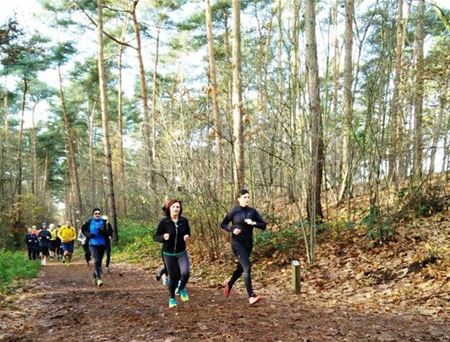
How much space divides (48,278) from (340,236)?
830 centimetres

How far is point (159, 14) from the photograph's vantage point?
71.0ft

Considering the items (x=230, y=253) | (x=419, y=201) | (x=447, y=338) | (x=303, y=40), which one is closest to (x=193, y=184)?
(x=230, y=253)

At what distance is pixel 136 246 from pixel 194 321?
12772 mm

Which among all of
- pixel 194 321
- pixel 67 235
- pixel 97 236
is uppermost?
pixel 97 236

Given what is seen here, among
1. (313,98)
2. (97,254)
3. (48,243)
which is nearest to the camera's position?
(313,98)

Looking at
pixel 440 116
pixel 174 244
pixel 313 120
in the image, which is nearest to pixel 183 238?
pixel 174 244

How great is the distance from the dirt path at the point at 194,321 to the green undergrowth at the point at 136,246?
22.6ft

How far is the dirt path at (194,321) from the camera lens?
16.3 feet

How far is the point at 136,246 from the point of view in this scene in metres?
18.0

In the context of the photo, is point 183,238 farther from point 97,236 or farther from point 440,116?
point 440,116

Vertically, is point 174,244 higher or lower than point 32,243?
higher

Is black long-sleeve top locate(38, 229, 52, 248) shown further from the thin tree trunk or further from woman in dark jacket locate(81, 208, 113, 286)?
the thin tree trunk

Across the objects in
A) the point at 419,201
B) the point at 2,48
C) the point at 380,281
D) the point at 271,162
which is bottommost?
the point at 380,281

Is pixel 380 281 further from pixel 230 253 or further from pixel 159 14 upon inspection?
pixel 159 14
